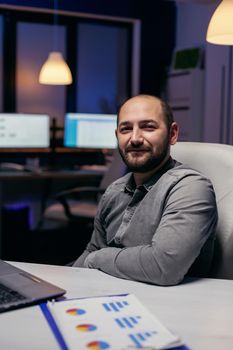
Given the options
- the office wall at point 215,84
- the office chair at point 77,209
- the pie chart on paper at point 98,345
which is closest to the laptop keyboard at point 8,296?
the pie chart on paper at point 98,345

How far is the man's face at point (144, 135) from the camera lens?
1656mm

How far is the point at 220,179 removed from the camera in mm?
1730

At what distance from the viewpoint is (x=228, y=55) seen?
16.1ft

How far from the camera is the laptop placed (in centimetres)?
112

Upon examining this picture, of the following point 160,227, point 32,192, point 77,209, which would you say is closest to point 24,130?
point 32,192

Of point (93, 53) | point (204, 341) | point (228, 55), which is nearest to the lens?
point (204, 341)

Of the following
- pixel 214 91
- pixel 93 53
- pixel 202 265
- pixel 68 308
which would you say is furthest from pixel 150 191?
pixel 93 53

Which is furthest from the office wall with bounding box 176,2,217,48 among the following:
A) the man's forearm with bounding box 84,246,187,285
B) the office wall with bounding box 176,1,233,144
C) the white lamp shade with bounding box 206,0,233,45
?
the man's forearm with bounding box 84,246,187,285

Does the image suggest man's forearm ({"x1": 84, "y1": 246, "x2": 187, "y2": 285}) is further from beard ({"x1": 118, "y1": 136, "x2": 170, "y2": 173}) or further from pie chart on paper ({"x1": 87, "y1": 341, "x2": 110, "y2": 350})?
pie chart on paper ({"x1": 87, "y1": 341, "x2": 110, "y2": 350})

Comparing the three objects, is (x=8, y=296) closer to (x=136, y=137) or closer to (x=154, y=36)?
(x=136, y=137)

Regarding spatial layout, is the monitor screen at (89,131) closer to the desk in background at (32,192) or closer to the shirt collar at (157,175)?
the desk in background at (32,192)

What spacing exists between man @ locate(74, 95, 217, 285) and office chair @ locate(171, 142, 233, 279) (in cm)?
7

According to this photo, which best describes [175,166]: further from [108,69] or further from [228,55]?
[108,69]

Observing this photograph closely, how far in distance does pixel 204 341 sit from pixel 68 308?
297 millimetres
